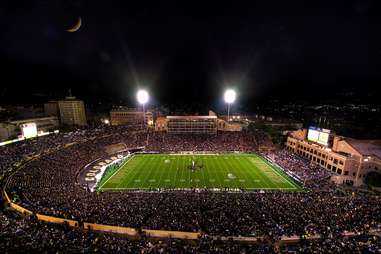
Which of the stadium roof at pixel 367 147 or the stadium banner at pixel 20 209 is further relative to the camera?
Answer: the stadium roof at pixel 367 147

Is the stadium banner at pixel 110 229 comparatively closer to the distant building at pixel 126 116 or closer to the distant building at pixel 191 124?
the distant building at pixel 191 124

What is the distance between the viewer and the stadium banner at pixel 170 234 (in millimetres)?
16094

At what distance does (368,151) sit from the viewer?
114ft

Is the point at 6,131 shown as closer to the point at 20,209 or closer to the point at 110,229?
the point at 20,209

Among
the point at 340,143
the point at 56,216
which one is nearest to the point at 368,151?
the point at 340,143

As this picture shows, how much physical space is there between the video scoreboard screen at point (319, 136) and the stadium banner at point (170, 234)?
34334mm

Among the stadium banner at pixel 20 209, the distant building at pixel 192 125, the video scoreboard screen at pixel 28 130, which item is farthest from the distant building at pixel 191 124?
the stadium banner at pixel 20 209

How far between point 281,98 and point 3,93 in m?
193

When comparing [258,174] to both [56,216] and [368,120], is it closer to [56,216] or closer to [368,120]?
[56,216]

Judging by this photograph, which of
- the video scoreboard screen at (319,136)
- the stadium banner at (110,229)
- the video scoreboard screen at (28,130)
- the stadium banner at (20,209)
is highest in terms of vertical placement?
the video scoreboard screen at (319,136)

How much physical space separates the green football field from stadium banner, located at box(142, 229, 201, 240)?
45.8 feet

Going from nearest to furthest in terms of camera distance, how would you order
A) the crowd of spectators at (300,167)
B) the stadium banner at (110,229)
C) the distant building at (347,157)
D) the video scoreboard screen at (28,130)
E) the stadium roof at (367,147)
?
1. the stadium banner at (110,229)
2. the distant building at (347,157)
3. the crowd of spectators at (300,167)
4. the stadium roof at (367,147)
5. the video scoreboard screen at (28,130)

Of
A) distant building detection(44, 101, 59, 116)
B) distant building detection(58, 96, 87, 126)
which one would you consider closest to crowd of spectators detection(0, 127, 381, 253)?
distant building detection(58, 96, 87, 126)

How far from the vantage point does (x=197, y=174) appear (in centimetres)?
3584
